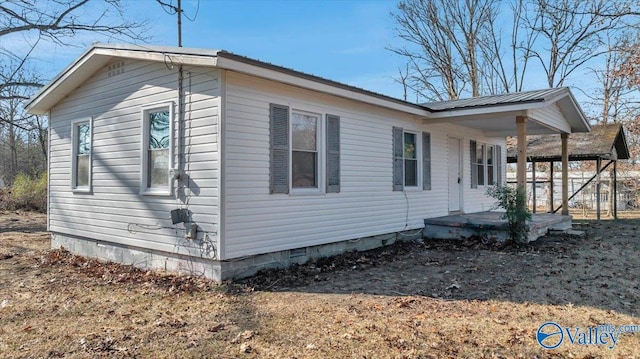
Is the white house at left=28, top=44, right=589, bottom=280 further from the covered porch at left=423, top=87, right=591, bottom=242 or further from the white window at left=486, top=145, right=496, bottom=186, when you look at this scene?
the white window at left=486, top=145, right=496, bottom=186

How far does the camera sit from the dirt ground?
12.0ft

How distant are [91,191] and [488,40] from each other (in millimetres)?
24449

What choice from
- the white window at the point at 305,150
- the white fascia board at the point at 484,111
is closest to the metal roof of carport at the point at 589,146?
the white fascia board at the point at 484,111

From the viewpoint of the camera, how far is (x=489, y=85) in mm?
25672

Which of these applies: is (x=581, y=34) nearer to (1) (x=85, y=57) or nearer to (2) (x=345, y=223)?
(2) (x=345, y=223)

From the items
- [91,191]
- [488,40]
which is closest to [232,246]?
[91,191]

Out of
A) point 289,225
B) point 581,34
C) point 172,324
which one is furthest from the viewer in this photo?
point 581,34

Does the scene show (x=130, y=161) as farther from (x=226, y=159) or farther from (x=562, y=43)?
(x=562, y=43)

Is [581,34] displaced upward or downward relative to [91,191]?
upward

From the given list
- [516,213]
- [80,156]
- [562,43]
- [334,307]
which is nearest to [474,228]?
[516,213]

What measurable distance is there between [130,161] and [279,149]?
2.57 meters

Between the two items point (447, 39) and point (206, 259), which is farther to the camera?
point (447, 39)

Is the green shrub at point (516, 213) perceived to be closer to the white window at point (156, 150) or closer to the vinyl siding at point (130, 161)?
the vinyl siding at point (130, 161)

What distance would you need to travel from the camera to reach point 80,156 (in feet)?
27.2
